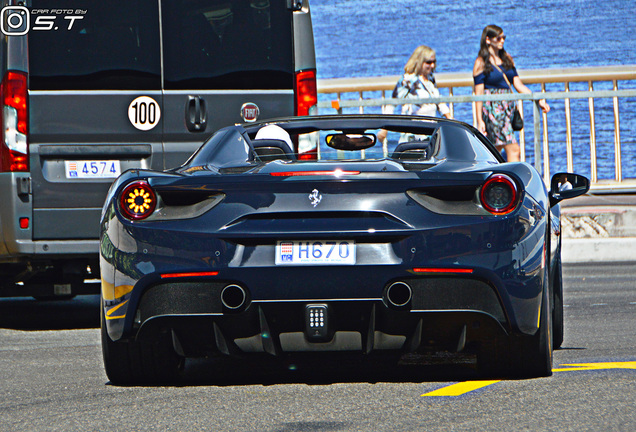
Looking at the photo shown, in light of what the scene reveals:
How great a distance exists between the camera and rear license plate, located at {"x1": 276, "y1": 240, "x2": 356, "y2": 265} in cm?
479

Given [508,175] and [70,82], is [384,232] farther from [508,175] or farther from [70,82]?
[70,82]

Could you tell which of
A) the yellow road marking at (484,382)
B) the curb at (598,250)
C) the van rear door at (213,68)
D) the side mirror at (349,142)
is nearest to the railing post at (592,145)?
the curb at (598,250)

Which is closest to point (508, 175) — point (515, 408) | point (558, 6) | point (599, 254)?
point (515, 408)

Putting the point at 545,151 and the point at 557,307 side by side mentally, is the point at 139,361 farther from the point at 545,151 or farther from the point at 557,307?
the point at 545,151

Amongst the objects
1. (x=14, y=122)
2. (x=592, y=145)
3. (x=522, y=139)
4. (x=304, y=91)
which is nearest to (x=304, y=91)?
(x=304, y=91)

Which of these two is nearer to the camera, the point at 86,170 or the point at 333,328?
the point at 333,328

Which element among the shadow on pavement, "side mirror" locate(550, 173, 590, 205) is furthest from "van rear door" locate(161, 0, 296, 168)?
"side mirror" locate(550, 173, 590, 205)

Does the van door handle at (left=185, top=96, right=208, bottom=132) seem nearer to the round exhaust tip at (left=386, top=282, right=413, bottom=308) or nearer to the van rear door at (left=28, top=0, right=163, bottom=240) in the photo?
the van rear door at (left=28, top=0, right=163, bottom=240)

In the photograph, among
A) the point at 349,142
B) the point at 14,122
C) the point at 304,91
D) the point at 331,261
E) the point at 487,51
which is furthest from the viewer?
the point at 487,51

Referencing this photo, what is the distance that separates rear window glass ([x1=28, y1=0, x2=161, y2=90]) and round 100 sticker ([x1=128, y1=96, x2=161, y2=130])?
0.09 m

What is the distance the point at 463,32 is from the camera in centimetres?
2114

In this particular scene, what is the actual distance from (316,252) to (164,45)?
3552 mm

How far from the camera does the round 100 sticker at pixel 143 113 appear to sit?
7961mm

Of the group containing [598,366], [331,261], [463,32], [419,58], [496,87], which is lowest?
[598,366]
